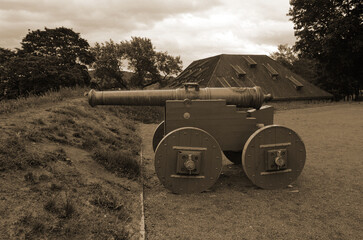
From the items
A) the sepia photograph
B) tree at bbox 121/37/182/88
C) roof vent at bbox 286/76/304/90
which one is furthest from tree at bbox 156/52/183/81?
the sepia photograph

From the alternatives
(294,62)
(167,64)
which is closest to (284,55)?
(294,62)

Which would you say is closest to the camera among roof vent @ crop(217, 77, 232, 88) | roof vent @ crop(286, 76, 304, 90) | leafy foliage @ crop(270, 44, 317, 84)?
roof vent @ crop(217, 77, 232, 88)

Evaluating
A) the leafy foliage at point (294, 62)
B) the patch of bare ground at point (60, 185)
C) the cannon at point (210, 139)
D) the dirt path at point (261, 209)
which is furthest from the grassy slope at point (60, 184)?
the leafy foliage at point (294, 62)

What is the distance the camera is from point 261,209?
155 inches

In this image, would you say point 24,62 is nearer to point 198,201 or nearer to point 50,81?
point 50,81

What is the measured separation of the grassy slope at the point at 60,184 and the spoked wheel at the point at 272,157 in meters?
1.86

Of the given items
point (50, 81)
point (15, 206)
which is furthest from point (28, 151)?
point (50, 81)

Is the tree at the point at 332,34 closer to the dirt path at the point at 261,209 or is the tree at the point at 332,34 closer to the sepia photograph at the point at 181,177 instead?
the sepia photograph at the point at 181,177

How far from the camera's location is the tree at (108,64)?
38.4 meters

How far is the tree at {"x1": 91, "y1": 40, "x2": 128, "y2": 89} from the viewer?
3844cm

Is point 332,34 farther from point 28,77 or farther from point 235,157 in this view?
point 28,77

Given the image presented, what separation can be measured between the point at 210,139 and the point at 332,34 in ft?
76.3

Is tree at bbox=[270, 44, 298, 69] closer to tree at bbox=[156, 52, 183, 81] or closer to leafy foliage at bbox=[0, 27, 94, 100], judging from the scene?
tree at bbox=[156, 52, 183, 81]

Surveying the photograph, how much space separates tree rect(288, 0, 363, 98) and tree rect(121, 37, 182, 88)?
18230mm
